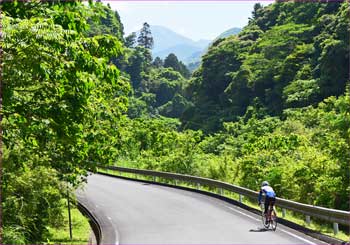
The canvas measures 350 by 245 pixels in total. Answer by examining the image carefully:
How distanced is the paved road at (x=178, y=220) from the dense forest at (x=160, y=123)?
2613 mm

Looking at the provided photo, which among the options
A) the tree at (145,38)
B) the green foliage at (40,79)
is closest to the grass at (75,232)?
the green foliage at (40,79)

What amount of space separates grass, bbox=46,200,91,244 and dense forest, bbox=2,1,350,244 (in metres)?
0.68

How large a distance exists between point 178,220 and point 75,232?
4.12 meters

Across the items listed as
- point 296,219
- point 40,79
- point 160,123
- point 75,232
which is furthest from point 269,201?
point 160,123

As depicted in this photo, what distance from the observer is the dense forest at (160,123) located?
283 inches

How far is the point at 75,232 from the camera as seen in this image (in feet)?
58.1

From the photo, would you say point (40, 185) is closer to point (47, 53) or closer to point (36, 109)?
point (36, 109)

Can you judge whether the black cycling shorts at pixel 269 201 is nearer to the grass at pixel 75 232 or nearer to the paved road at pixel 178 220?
the paved road at pixel 178 220

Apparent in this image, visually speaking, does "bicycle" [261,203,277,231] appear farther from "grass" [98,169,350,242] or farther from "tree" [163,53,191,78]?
"tree" [163,53,191,78]

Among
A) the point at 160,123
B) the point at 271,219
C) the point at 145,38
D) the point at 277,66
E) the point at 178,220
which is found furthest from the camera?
the point at 145,38

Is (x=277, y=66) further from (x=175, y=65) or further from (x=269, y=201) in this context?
(x=175, y=65)

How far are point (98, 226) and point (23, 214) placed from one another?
5506 mm

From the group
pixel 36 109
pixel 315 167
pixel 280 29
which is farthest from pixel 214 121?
pixel 36 109

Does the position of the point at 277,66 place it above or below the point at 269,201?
above
